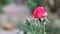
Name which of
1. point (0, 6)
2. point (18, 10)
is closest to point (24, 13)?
point (18, 10)

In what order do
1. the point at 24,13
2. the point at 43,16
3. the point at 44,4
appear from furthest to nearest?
the point at 24,13
the point at 44,4
the point at 43,16

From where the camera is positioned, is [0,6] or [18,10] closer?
[0,6]

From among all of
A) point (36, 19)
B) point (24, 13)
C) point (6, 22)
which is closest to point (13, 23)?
point (6, 22)

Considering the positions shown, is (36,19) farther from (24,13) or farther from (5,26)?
(24,13)

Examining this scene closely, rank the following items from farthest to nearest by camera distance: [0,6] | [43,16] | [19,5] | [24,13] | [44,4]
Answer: [19,5]
[24,13]
[0,6]
[44,4]
[43,16]

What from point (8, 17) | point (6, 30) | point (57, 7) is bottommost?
point (6, 30)

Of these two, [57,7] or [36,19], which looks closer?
[36,19]

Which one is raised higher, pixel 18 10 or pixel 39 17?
pixel 18 10

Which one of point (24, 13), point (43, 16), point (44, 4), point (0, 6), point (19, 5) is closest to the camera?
point (43, 16)

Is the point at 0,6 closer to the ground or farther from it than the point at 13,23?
farther from it

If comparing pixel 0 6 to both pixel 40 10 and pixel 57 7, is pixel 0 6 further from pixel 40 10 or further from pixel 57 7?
pixel 40 10
